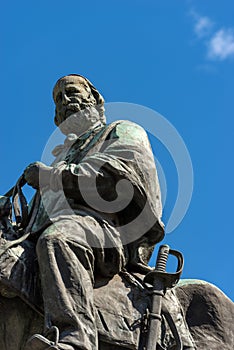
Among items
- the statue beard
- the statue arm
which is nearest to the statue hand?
the statue arm

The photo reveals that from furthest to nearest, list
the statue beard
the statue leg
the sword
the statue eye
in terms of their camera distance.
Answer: the statue eye → the statue beard → the sword → the statue leg

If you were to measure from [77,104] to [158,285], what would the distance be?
2.09 meters

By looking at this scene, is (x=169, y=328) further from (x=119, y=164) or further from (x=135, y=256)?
(x=119, y=164)

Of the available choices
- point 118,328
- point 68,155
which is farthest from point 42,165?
point 118,328

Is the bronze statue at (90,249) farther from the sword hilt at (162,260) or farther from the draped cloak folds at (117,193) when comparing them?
the sword hilt at (162,260)

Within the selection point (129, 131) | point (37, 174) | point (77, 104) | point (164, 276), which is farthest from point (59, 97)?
point (164, 276)

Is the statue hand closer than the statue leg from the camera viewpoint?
No

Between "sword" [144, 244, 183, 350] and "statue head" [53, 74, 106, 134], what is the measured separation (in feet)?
5.41

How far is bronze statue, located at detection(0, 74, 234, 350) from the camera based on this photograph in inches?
399

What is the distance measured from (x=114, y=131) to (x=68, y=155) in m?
0.50

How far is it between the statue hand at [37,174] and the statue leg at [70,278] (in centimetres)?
52

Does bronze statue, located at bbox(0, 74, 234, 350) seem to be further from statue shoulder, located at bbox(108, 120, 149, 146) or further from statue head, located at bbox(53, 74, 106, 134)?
statue head, located at bbox(53, 74, 106, 134)

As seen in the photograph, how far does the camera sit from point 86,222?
10.6m

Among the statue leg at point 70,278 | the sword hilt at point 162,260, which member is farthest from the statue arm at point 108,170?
the sword hilt at point 162,260
